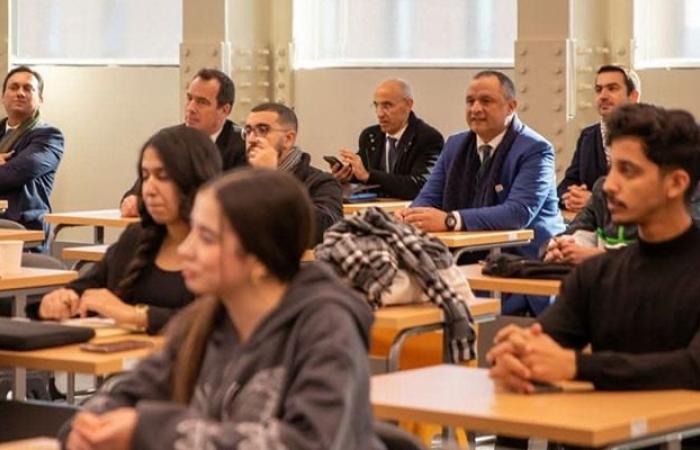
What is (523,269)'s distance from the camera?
19.2 feet

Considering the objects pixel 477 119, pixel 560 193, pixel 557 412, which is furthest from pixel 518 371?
pixel 560 193

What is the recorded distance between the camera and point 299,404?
265 centimetres

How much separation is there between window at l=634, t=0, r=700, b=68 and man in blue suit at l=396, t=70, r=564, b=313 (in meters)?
1.91

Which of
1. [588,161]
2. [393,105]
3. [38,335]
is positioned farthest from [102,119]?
[38,335]

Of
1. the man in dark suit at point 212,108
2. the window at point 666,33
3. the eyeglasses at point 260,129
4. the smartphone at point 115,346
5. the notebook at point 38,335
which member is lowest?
the smartphone at point 115,346

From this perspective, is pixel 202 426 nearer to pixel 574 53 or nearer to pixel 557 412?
pixel 557 412

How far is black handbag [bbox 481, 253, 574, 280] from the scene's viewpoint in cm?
579

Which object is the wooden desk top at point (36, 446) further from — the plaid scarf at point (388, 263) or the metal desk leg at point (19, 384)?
the plaid scarf at point (388, 263)

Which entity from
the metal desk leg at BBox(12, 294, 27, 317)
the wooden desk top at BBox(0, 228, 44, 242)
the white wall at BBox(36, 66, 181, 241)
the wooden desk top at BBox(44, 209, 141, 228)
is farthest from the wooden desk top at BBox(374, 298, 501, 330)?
the white wall at BBox(36, 66, 181, 241)

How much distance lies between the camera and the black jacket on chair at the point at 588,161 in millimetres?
8656

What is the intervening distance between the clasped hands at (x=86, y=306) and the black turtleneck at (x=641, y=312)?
130 centimetres

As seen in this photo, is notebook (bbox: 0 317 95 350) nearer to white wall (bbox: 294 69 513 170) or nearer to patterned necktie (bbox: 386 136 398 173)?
patterned necktie (bbox: 386 136 398 173)

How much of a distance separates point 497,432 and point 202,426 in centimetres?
85

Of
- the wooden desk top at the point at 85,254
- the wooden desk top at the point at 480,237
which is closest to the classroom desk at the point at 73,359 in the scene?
the wooden desk top at the point at 85,254
